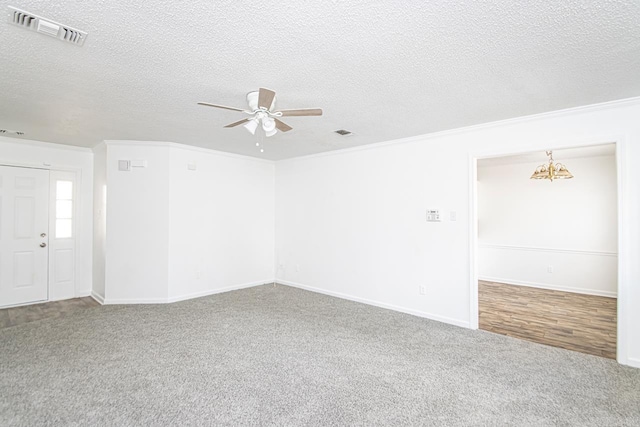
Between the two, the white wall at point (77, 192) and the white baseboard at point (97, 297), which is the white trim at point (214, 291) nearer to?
the white baseboard at point (97, 297)

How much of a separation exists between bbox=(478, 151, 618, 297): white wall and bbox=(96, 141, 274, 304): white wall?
5.17m

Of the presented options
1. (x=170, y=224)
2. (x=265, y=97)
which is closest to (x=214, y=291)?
(x=170, y=224)

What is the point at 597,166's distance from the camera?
5648 mm

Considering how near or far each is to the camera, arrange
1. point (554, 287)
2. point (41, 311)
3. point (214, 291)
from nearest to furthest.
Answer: point (41, 311) < point (214, 291) < point (554, 287)

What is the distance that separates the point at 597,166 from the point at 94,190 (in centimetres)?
872

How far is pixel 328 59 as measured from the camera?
2.26 metres

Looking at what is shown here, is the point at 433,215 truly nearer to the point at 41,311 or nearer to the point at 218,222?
the point at 218,222

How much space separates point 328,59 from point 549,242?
598 centimetres

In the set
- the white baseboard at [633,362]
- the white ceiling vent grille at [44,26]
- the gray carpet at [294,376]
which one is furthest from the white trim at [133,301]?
the white baseboard at [633,362]

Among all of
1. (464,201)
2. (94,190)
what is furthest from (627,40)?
(94,190)

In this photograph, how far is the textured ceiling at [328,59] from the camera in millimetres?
1751

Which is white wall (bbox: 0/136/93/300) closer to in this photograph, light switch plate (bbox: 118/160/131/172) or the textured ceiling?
light switch plate (bbox: 118/160/131/172)

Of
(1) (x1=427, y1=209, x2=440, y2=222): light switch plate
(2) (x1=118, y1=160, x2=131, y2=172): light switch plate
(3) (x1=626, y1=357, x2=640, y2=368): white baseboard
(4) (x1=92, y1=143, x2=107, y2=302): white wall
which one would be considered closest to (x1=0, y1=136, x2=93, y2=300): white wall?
(4) (x1=92, y1=143, x2=107, y2=302): white wall

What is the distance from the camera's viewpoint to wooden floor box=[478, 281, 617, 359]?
355 centimetres
